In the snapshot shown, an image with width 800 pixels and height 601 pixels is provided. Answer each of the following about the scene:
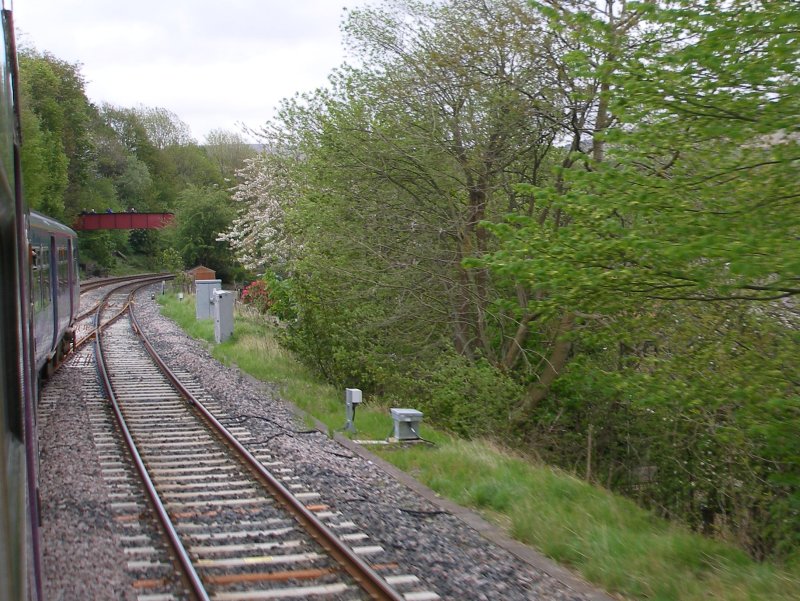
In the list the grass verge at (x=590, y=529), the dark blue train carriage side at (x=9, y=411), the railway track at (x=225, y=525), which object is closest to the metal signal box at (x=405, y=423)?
the grass verge at (x=590, y=529)

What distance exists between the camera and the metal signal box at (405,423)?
1138 cm

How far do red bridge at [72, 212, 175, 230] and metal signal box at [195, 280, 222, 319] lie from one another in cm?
3270

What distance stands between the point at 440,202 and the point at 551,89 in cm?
316

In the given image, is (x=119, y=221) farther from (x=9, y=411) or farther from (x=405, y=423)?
(x=9, y=411)

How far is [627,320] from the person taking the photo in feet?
35.4

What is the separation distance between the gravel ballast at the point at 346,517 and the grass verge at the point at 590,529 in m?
0.23

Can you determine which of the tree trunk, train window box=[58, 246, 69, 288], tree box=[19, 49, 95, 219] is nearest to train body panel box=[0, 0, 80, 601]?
the tree trunk

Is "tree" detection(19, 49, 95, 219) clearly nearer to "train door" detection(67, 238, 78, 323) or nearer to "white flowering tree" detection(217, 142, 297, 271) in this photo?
"white flowering tree" detection(217, 142, 297, 271)

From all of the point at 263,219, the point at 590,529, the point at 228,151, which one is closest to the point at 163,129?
the point at 228,151

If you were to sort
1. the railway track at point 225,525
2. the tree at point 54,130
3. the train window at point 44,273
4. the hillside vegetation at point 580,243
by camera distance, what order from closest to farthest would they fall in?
the railway track at point 225,525 → the hillside vegetation at point 580,243 → the train window at point 44,273 → the tree at point 54,130

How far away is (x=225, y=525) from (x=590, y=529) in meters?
3.32

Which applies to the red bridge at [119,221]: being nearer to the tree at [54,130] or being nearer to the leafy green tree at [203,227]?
the tree at [54,130]

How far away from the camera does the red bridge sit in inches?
2400

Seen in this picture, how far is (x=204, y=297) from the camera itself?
94.1 ft
